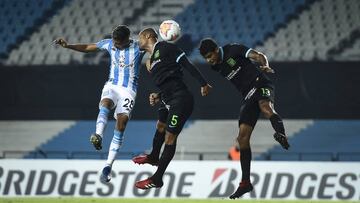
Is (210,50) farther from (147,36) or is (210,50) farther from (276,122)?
(276,122)

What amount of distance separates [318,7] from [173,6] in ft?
13.5

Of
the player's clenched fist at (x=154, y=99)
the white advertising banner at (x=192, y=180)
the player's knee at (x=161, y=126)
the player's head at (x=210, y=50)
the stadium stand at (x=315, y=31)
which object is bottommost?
the white advertising banner at (x=192, y=180)

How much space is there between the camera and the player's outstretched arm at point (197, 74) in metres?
10.7

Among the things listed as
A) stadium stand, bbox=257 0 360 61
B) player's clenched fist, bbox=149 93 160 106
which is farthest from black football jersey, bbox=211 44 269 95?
stadium stand, bbox=257 0 360 61

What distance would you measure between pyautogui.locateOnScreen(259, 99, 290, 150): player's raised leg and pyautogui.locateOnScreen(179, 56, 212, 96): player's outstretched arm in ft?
3.20

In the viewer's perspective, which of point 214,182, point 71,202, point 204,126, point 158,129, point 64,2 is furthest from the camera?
point 64,2

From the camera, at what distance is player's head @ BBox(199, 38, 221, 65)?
36.5ft

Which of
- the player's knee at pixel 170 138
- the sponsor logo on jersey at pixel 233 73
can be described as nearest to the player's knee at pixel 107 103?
the player's knee at pixel 170 138

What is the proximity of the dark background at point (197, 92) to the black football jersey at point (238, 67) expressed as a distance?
9.97 meters

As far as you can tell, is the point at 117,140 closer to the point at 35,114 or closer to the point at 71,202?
the point at 71,202

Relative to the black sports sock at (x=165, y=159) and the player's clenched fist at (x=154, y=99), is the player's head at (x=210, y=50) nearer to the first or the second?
the player's clenched fist at (x=154, y=99)

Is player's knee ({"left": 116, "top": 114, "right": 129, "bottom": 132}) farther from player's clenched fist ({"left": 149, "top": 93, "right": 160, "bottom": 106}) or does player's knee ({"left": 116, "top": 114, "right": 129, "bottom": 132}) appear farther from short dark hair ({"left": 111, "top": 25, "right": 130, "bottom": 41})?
short dark hair ({"left": 111, "top": 25, "right": 130, "bottom": 41})

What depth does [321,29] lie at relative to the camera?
75.2ft

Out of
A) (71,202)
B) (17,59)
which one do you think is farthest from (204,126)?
(71,202)
